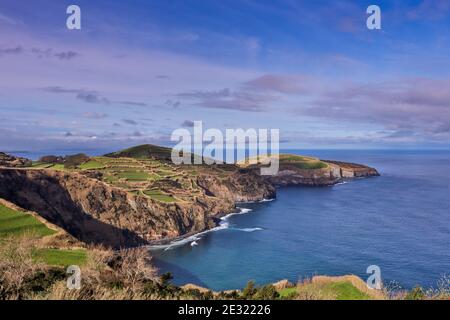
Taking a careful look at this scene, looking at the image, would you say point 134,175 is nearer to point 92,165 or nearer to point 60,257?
point 92,165

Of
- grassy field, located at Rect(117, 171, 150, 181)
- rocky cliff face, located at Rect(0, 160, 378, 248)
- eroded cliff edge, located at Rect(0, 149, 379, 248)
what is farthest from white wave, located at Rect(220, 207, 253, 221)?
grassy field, located at Rect(117, 171, 150, 181)

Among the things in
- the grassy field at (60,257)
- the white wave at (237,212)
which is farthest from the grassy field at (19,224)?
the white wave at (237,212)

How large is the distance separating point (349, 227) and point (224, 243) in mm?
36693

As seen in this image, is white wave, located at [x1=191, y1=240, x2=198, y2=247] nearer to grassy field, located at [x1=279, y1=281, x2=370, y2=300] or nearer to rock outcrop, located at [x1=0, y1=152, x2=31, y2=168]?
rock outcrop, located at [x1=0, y1=152, x2=31, y2=168]

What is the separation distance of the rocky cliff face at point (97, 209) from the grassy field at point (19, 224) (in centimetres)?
1679

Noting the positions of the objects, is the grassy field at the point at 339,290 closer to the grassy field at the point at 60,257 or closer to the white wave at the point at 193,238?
the grassy field at the point at 60,257

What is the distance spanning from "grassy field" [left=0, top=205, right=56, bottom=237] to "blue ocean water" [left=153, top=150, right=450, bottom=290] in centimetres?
Result: 2697

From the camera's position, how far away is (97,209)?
10075cm

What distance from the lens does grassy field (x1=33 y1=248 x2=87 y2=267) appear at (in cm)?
3712

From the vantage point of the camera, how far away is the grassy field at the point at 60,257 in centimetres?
3712

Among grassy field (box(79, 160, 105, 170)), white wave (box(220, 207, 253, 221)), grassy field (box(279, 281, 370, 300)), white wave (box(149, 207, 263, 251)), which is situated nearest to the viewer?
grassy field (box(279, 281, 370, 300))

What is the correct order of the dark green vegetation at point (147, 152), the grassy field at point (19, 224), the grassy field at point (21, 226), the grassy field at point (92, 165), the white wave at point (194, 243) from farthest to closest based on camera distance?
the dark green vegetation at point (147, 152)
the grassy field at point (92, 165)
the white wave at point (194, 243)
the grassy field at point (19, 224)
the grassy field at point (21, 226)

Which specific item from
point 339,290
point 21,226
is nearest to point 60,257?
point 21,226
